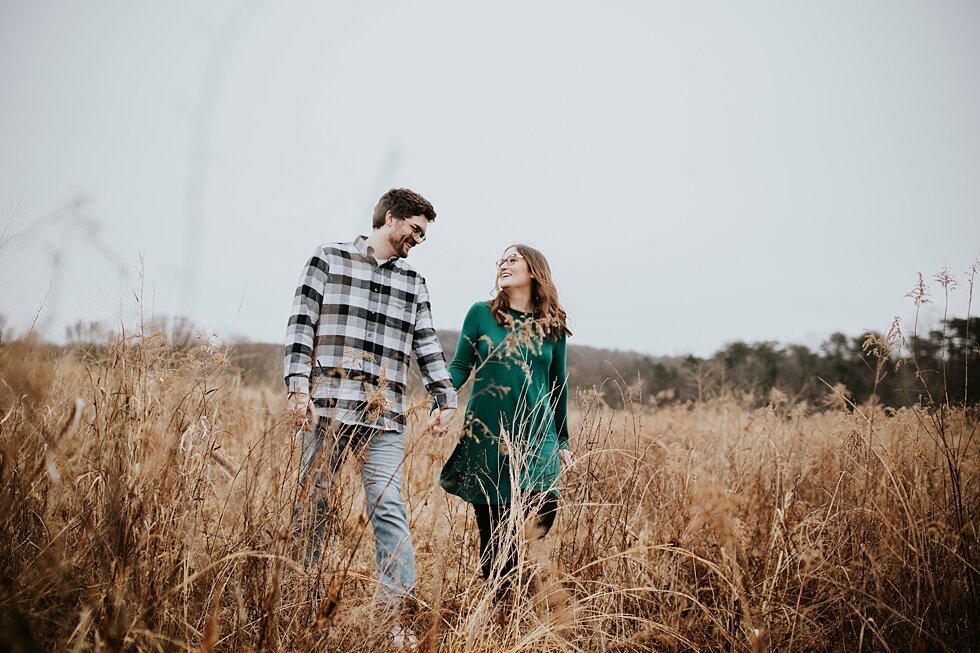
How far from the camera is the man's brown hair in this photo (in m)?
2.42

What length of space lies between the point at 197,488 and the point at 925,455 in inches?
132

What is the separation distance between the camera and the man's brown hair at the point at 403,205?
2422 millimetres

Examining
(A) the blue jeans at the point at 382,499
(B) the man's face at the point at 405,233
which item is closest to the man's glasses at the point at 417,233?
(B) the man's face at the point at 405,233

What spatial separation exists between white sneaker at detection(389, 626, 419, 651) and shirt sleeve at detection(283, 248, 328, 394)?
972 millimetres

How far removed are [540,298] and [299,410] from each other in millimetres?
1619

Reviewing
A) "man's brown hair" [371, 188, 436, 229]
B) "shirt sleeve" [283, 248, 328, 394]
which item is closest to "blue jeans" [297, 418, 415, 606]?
"shirt sleeve" [283, 248, 328, 394]

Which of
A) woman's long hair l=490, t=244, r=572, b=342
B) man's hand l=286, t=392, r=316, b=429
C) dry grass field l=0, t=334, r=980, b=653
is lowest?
dry grass field l=0, t=334, r=980, b=653

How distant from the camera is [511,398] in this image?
2.53m

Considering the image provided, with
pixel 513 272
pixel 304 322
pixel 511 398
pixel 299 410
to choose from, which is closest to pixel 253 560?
pixel 299 410

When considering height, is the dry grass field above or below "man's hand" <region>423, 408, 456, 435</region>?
below

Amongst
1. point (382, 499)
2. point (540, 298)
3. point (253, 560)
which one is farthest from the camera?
point (540, 298)

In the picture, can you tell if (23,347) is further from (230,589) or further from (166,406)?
(230,589)

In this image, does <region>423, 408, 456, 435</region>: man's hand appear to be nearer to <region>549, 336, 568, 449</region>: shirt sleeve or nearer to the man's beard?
<region>549, 336, 568, 449</region>: shirt sleeve

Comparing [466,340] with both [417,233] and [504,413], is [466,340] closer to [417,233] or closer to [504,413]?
[504,413]
